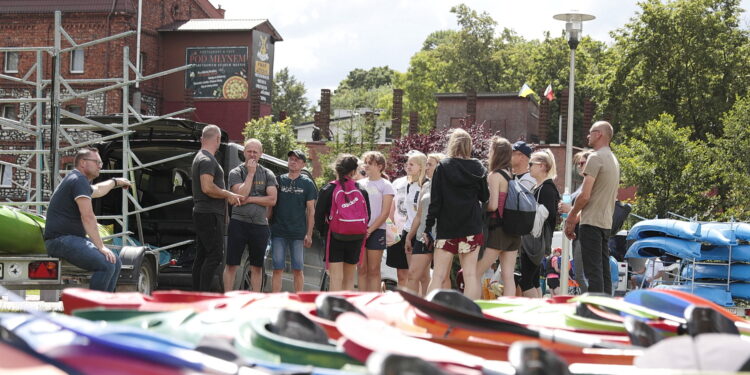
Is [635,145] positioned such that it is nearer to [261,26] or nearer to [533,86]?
[261,26]

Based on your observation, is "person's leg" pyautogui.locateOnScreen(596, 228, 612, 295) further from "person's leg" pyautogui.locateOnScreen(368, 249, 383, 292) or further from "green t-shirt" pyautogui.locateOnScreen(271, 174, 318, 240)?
"green t-shirt" pyautogui.locateOnScreen(271, 174, 318, 240)

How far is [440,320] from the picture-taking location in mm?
3576

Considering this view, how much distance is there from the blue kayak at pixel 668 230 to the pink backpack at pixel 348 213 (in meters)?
5.28

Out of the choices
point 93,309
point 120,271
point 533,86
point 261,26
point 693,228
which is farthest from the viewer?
point 533,86

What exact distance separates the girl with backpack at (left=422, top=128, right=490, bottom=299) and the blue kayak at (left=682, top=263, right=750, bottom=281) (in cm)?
584

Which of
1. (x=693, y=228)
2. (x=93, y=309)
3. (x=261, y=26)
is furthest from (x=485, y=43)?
(x=93, y=309)

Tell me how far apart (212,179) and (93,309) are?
6570 mm

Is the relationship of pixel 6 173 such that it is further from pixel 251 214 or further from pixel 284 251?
pixel 251 214

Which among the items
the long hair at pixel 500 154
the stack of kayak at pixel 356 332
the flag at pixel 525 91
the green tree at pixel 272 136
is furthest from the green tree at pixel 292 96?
the stack of kayak at pixel 356 332

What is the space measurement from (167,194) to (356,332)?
10.8m

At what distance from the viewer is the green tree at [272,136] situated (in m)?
55.2

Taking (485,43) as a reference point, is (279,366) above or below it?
below

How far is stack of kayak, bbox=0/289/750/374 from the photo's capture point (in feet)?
8.11

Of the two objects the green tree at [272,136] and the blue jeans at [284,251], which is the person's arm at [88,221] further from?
the green tree at [272,136]
